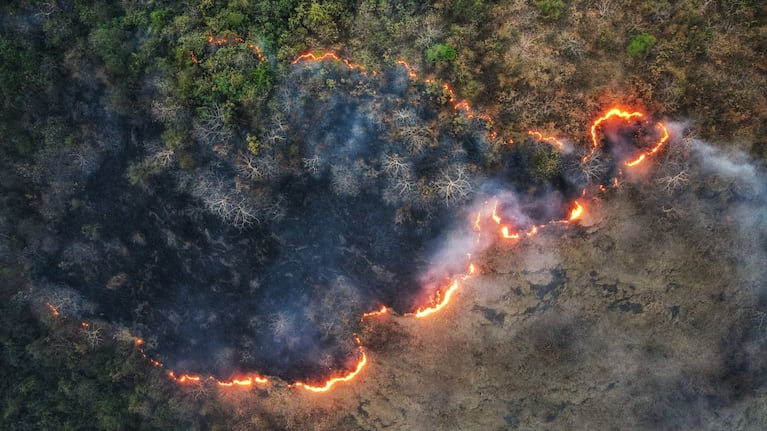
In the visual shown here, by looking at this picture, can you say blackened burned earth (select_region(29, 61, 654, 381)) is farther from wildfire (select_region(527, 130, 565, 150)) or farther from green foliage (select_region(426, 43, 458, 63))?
green foliage (select_region(426, 43, 458, 63))

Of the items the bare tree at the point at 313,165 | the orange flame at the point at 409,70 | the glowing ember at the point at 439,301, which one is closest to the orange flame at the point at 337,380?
the glowing ember at the point at 439,301

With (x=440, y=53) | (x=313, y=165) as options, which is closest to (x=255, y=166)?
(x=313, y=165)

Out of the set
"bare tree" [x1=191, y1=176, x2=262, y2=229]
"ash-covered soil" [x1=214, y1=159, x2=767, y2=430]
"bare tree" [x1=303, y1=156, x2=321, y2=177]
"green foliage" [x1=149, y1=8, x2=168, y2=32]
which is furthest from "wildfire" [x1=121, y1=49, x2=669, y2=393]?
"bare tree" [x1=191, y1=176, x2=262, y2=229]

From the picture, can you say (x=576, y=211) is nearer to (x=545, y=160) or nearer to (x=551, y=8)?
(x=545, y=160)

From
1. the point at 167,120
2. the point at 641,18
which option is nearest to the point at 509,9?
the point at 641,18

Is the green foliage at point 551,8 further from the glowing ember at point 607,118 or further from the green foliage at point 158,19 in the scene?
the green foliage at point 158,19

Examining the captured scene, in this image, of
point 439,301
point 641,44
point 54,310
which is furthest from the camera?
point 54,310
